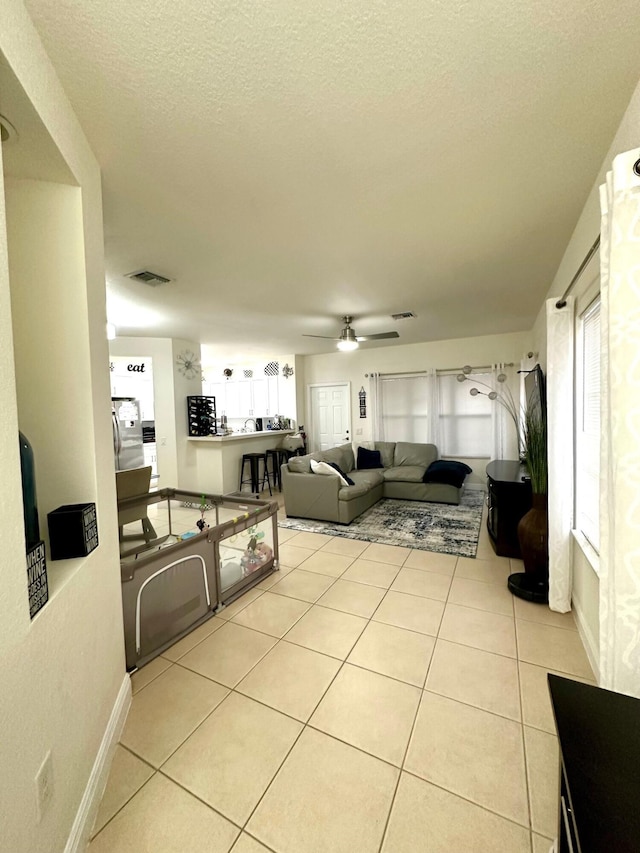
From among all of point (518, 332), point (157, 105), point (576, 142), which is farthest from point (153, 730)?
point (518, 332)

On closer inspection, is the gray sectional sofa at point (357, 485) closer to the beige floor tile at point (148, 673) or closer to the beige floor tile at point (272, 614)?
the beige floor tile at point (272, 614)

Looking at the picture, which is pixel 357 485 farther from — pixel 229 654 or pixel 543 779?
pixel 543 779

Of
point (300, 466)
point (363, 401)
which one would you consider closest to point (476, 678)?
point (300, 466)

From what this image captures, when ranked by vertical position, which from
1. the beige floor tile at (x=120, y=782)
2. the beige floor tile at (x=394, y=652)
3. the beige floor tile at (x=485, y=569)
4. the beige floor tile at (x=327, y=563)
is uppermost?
the beige floor tile at (x=327, y=563)

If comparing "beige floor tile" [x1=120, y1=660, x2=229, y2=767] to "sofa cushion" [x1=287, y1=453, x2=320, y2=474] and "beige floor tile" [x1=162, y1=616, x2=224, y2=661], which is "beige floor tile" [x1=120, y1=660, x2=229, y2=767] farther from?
"sofa cushion" [x1=287, y1=453, x2=320, y2=474]

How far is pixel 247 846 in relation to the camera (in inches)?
45.1

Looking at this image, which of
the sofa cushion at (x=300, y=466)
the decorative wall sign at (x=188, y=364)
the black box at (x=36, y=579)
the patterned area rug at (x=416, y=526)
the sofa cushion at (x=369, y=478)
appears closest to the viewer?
the black box at (x=36, y=579)

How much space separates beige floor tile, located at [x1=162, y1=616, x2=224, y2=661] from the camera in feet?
6.86

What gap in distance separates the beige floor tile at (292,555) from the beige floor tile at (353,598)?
561 millimetres

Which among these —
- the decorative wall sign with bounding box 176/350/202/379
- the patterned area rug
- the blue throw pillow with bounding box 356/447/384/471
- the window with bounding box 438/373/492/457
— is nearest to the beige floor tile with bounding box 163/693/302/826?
the patterned area rug

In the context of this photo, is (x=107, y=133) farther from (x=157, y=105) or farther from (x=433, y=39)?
(x=433, y=39)

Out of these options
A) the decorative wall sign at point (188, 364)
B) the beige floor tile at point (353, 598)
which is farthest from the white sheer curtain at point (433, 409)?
the decorative wall sign at point (188, 364)

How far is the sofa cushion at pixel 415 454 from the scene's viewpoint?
588 centimetres

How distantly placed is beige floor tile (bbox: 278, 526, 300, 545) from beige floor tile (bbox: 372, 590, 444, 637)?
1.53 m
